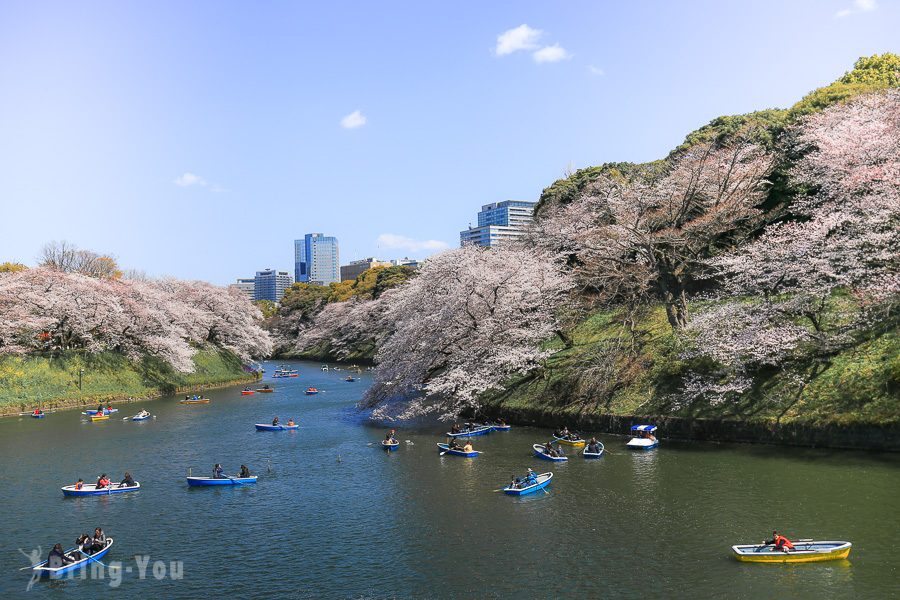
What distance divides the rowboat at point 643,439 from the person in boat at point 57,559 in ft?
79.1

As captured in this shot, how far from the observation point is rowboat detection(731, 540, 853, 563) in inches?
695

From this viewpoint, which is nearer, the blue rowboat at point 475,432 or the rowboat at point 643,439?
the rowboat at point 643,439

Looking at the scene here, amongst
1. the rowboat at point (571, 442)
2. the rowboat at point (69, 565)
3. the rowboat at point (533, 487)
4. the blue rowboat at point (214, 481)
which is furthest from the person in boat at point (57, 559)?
the rowboat at point (571, 442)

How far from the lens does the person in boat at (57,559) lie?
770 inches

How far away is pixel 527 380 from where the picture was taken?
144 ft

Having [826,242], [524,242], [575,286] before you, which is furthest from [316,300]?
[826,242]

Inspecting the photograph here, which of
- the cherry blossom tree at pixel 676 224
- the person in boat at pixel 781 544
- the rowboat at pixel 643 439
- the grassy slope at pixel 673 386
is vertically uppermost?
the cherry blossom tree at pixel 676 224

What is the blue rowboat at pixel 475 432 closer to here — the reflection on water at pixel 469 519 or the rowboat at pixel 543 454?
the reflection on water at pixel 469 519

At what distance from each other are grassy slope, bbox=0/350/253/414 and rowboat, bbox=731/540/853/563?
5495cm

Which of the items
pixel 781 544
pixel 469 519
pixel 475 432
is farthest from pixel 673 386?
pixel 781 544

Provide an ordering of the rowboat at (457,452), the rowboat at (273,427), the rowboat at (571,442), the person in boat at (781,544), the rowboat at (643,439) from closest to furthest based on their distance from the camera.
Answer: the person in boat at (781,544) < the rowboat at (643,439) < the rowboat at (457,452) < the rowboat at (571,442) < the rowboat at (273,427)

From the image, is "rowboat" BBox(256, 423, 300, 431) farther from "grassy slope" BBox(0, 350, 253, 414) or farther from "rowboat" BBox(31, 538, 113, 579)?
"rowboat" BBox(31, 538, 113, 579)

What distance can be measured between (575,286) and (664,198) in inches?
374

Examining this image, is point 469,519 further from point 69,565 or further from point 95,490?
point 95,490
